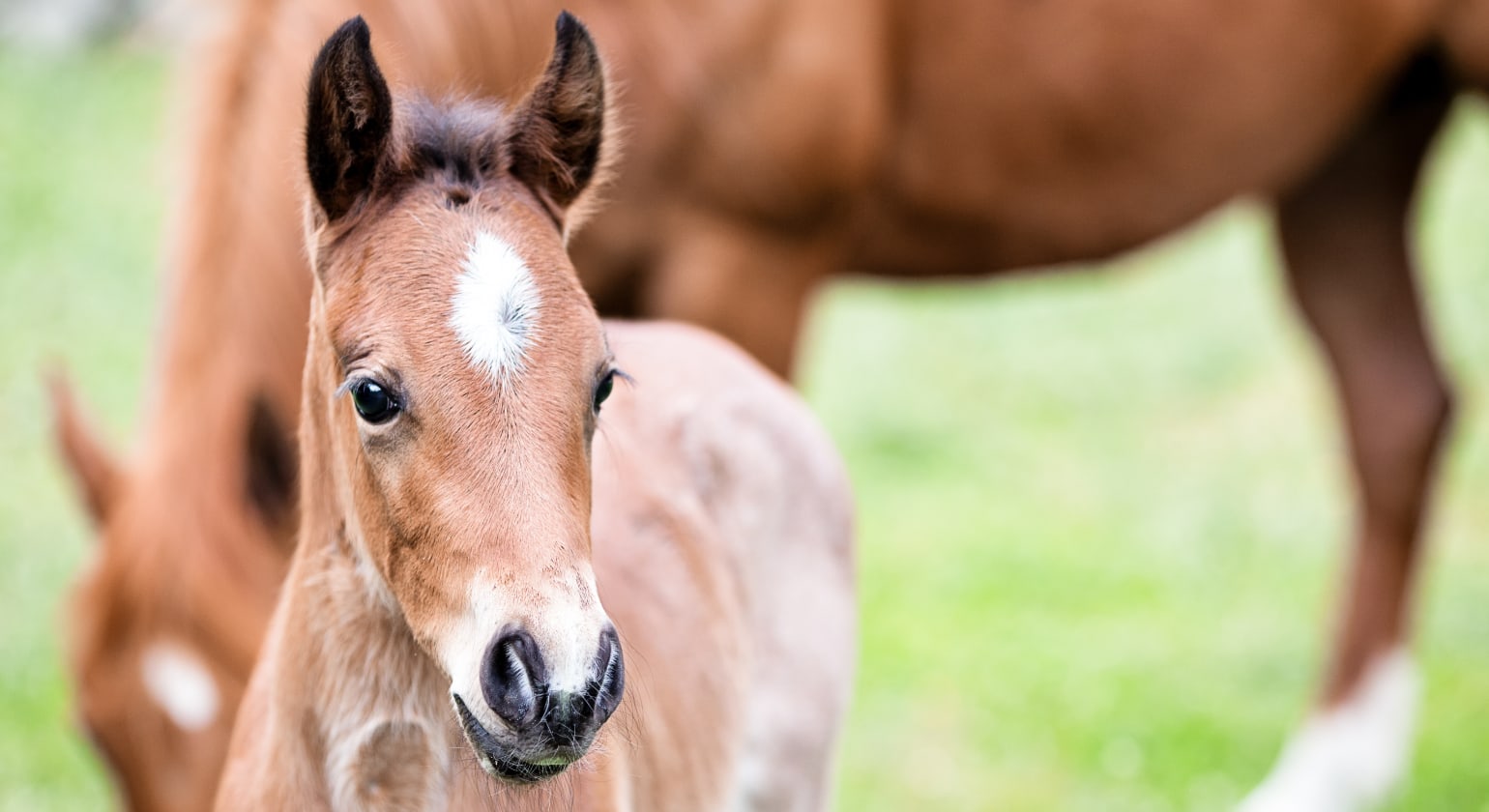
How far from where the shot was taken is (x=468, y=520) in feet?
5.23

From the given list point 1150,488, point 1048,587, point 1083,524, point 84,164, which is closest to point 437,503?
point 1048,587

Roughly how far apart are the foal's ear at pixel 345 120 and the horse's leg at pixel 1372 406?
2.91 meters

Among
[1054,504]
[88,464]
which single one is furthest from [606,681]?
[1054,504]

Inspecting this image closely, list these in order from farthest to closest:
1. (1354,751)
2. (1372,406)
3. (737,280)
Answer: (1372,406), (1354,751), (737,280)

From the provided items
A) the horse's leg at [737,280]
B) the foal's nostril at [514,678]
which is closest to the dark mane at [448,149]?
the foal's nostril at [514,678]

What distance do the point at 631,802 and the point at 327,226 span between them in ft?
2.92

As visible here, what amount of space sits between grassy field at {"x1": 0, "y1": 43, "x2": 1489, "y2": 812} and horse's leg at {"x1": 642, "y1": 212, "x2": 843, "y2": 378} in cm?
102

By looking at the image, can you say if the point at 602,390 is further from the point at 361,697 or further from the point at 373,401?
the point at 361,697

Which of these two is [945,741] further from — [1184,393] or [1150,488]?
[1184,393]

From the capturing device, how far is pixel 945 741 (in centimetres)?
424

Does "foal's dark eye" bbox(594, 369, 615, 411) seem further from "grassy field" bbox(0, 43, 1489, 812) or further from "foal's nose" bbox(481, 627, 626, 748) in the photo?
"grassy field" bbox(0, 43, 1489, 812)

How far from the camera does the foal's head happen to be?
5.02 feet

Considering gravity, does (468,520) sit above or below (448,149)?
Answer: below

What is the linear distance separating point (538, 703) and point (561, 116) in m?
0.75
